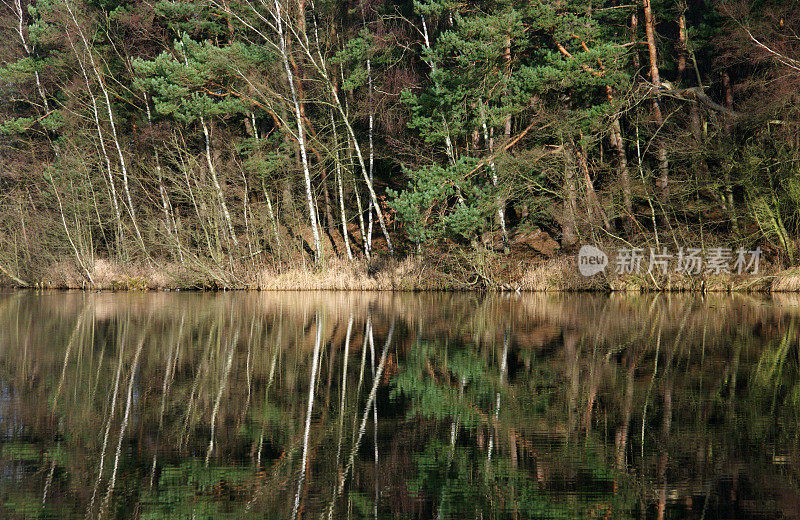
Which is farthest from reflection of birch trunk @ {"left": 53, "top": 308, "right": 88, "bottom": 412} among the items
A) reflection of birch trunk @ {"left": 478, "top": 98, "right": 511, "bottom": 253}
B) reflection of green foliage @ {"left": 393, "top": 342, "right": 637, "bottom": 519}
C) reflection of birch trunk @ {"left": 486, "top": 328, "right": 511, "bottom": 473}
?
reflection of birch trunk @ {"left": 478, "top": 98, "right": 511, "bottom": 253}

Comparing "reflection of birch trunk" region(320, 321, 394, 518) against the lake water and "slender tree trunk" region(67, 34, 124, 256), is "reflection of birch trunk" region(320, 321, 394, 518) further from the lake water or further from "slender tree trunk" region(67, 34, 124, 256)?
"slender tree trunk" region(67, 34, 124, 256)

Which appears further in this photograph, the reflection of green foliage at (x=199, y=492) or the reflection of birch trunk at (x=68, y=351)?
the reflection of birch trunk at (x=68, y=351)

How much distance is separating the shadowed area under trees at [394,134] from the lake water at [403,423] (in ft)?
36.3

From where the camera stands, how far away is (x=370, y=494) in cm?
491

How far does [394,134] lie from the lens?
102 ft

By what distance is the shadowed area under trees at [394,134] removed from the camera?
2395 cm

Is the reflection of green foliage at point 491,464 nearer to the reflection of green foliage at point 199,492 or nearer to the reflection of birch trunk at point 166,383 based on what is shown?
the reflection of green foliage at point 199,492

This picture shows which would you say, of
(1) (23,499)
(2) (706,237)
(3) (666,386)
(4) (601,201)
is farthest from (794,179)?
(1) (23,499)

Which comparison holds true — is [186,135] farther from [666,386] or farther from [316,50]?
[666,386]

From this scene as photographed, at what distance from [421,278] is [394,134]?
7364mm

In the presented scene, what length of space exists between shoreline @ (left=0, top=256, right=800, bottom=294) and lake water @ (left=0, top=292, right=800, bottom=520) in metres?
10.6

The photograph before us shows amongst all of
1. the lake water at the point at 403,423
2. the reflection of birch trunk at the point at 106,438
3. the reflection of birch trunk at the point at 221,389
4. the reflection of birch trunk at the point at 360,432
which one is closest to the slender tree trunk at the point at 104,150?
the lake water at the point at 403,423

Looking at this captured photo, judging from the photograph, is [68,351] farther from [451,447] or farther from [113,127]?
[113,127]

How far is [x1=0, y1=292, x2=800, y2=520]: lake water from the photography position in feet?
15.8
